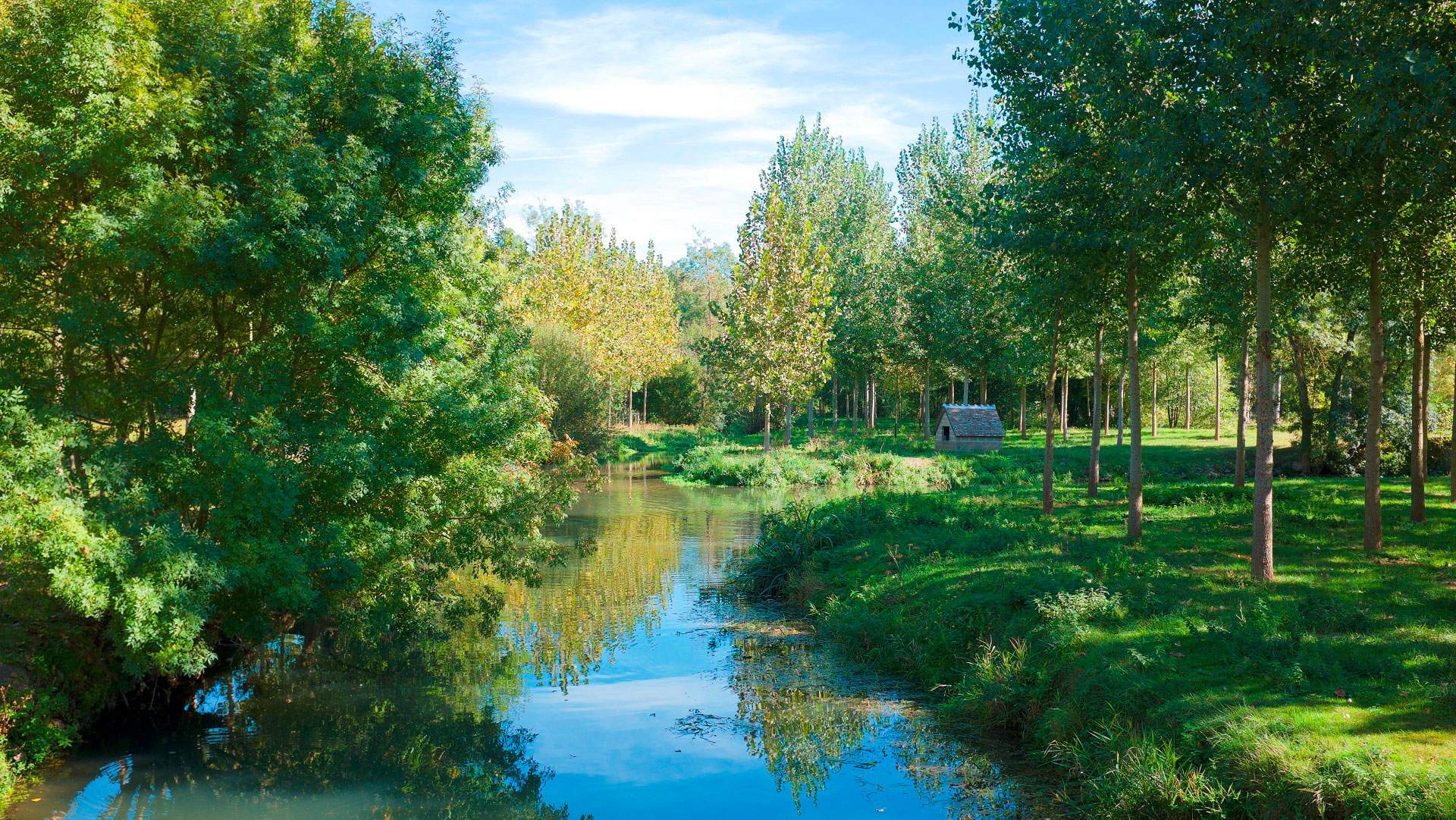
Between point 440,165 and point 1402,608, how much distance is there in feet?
50.1

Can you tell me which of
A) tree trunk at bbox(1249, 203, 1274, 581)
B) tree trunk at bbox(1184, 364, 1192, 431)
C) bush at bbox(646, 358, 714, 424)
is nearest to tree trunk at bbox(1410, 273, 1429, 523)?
tree trunk at bbox(1249, 203, 1274, 581)

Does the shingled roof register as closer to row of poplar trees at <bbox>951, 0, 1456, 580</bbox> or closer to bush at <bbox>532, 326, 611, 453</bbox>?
bush at <bbox>532, 326, 611, 453</bbox>

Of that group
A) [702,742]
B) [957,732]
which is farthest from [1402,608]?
[702,742]

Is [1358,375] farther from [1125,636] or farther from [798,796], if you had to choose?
[798,796]

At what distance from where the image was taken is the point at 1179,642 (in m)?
11.2

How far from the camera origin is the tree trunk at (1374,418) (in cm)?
1518

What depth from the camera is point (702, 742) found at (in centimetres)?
1182

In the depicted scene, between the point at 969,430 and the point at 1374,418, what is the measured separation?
86.6 ft

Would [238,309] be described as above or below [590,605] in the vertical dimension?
above

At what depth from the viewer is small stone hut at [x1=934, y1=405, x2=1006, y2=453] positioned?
42188 mm

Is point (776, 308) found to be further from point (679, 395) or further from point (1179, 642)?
point (1179, 642)

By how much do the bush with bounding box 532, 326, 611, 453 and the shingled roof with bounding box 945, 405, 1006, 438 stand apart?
665 inches

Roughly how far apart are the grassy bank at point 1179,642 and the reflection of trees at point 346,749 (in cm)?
586

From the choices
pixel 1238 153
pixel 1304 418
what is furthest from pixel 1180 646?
pixel 1304 418
